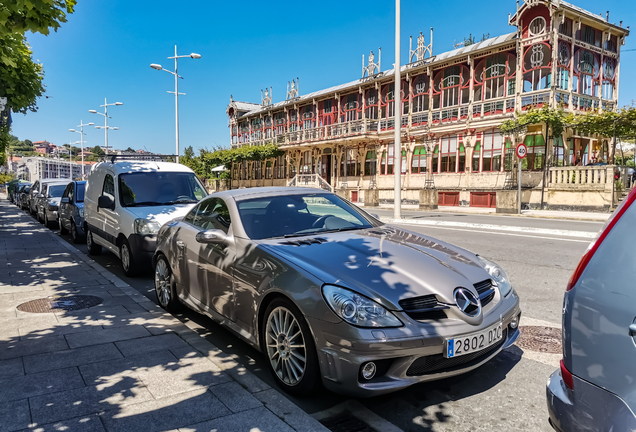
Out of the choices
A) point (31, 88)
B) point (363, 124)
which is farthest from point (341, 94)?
point (31, 88)

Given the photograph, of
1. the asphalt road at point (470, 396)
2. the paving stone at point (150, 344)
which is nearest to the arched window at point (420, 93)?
the asphalt road at point (470, 396)

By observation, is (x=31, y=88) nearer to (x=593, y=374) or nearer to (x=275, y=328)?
(x=275, y=328)

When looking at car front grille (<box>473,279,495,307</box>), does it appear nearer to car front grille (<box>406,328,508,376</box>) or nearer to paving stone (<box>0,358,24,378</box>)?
car front grille (<box>406,328,508,376</box>)

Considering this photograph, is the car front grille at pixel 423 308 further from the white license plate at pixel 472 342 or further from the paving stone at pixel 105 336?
the paving stone at pixel 105 336

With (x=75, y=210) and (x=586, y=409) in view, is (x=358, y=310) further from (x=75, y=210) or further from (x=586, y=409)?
(x=75, y=210)

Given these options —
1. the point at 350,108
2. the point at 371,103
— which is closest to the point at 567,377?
the point at 371,103

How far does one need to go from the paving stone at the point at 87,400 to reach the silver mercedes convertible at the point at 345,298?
0.95 m

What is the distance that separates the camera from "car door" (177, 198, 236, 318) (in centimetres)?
419

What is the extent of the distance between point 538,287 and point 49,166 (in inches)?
7100

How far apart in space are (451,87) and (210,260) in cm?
2956

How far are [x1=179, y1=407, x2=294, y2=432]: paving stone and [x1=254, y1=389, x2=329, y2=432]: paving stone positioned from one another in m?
0.07

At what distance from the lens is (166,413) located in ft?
10.2

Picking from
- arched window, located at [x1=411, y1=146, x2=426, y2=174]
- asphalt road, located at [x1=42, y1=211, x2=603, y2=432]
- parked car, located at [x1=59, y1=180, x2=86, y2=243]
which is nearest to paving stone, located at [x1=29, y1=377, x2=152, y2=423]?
asphalt road, located at [x1=42, y1=211, x2=603, y2=432]

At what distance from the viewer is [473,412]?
10.4 feet
